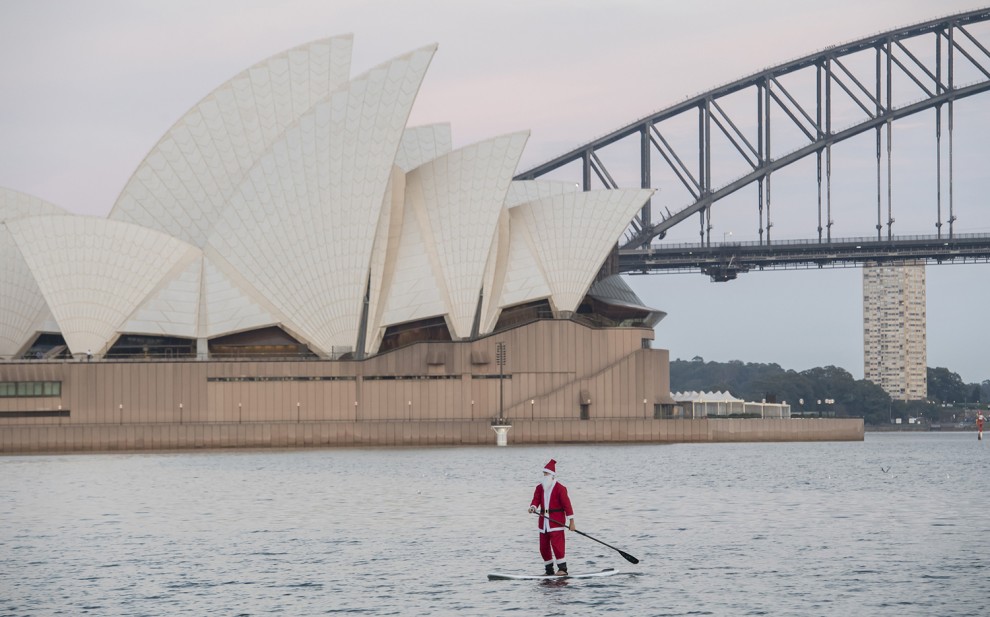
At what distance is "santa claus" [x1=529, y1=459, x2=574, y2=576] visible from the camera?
22750 mm

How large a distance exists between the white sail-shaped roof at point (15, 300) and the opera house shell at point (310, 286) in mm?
102

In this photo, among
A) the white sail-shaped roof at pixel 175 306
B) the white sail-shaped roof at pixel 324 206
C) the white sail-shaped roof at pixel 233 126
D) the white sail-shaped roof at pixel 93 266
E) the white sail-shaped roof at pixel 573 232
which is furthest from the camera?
the white sail-shaped roof at pixel 573 232

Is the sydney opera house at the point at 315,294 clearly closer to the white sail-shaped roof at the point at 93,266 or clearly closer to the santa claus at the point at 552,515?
the white sail-shaped roof at the point at 93,266

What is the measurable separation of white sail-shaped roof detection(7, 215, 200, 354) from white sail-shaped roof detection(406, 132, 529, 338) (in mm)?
11833

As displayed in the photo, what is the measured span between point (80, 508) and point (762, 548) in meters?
17.9

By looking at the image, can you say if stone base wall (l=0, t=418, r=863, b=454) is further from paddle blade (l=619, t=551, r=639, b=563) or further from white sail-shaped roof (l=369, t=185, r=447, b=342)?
paddle blade (l=619, t=551, r=639, b=563)

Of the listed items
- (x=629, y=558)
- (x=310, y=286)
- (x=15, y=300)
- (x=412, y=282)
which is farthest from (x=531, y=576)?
(x=15, y=300)

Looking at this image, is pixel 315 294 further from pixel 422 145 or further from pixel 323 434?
pixel 422 145

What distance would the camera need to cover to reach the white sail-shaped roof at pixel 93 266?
71.9 meters

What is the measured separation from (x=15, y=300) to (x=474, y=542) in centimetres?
5377

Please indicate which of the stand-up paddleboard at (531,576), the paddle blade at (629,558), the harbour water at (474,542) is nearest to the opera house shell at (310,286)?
the harbour water at (474,542)

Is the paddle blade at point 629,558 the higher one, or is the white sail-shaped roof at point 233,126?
the white sail-shaped roof at point 233,126

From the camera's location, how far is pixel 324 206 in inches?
2830

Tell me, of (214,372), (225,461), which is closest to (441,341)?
(214,372)
